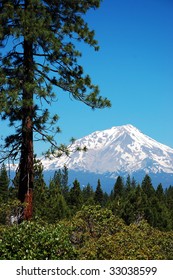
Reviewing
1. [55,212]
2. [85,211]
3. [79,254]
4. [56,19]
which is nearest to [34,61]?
[56,19]

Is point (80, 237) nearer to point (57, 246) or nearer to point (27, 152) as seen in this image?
point (57, 246)

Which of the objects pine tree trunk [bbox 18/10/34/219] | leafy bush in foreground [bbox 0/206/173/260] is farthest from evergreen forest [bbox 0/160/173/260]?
pine tree trunk [bbox 18/10/34/219]

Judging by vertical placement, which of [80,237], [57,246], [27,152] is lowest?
[57,246]

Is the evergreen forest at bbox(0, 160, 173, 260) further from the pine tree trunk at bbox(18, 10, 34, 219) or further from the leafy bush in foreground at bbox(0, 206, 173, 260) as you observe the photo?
the pine tree trunk at bbox(18, 10, 34, 219)

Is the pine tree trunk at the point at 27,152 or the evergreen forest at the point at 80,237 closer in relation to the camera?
the evergreen forest at the point at 80,237

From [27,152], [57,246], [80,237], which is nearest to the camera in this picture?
[57,246]

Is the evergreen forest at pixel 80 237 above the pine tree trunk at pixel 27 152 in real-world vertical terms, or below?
below

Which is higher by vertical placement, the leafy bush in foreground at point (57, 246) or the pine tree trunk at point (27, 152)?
the pine tree trunk at point (27, 152)

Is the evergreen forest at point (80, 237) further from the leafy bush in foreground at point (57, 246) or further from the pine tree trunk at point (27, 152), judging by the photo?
the pine tree trunk at point (27, 152)

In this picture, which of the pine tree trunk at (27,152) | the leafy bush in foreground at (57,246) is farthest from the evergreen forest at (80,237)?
the pine tree trunk at (27,152)

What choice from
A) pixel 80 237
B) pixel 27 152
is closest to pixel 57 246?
pixel 80 237

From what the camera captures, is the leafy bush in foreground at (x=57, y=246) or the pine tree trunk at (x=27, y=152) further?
the pine tree trunk at (x=27, y=152)

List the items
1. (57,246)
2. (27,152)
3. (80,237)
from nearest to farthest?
(57,246), (80,237), (27,152)

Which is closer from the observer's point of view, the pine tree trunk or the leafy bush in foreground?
the leafy bush in foreground
